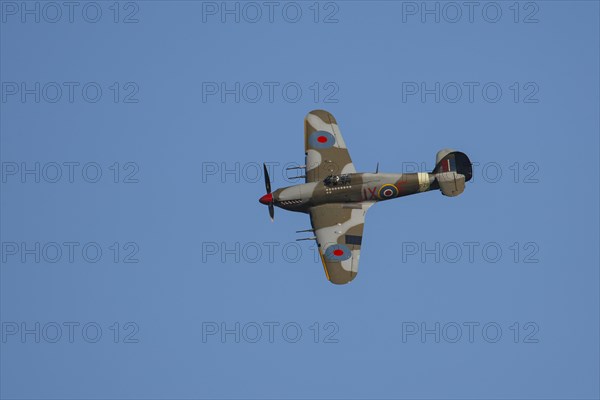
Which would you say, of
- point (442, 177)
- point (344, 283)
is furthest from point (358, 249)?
point (442, 177)

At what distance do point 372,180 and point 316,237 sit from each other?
15.1ft

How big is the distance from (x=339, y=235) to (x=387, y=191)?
12.9 feet

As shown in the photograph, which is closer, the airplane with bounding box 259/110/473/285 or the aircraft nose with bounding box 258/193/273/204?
the airplane with bounding box 259/110/473/285

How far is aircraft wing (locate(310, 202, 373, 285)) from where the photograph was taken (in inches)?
2544

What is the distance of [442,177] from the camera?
67.5 m

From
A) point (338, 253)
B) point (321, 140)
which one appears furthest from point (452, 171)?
point (338, 253)

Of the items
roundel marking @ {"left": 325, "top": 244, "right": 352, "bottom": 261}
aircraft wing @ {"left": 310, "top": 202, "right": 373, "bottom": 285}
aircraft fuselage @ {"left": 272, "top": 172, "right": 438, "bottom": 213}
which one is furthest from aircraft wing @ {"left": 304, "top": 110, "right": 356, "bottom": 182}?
roundel marking @ {"left": 325, "top": 244, "right": 352, "bottom": 261}

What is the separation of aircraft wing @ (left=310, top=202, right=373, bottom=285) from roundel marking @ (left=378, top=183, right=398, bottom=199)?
810 mm

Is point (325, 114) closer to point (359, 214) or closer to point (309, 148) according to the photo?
point (309, 148)

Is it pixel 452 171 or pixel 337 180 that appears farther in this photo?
pixel 452 171

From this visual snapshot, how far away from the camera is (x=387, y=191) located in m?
67.4

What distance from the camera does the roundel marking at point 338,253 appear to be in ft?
214

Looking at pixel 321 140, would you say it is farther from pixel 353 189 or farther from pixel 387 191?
pixel 387 191

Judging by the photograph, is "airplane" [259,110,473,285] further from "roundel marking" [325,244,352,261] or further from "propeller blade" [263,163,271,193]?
"roundel marking" [325,244,352,261]
